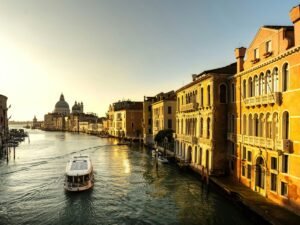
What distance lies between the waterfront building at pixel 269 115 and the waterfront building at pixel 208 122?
4.99ft

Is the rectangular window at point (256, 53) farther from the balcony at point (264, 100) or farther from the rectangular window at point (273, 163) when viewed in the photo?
the rectangular window at point (273, 163)

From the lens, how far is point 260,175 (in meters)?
22.0

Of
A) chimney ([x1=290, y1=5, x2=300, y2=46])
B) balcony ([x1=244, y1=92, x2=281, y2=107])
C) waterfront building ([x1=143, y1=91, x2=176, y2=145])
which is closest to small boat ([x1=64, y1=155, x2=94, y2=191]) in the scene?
balcony ([x1=244, y1=92, x2=281, y2=107])

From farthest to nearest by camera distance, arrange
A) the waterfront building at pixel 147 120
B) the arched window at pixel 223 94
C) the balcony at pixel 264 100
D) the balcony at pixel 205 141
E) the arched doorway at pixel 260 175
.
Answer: the waterfront building at pixel 147 120 → the balcony at pixel 205 141 → the arched window at pixel 223 94 → the arched doorway at pixel 260 175 → the balcony at pixel 264 100

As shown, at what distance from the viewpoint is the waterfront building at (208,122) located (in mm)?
28047

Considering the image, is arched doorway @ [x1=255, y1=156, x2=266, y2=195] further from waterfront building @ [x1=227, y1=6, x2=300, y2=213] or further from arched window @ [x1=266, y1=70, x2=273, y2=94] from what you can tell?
arched window @ [x1=266, y1=70, x2=273, y2=94]

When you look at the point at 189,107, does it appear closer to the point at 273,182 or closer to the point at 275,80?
the point at 275,80

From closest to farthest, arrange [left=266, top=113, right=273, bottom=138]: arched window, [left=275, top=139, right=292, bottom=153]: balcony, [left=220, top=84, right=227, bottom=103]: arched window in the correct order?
1. [left=275, top=139, right=292, bottom=153]: balcony
2. [left=266, top=113, right=273, bottom=138]: arched window
3. [left=220, top=84, right=227, bottom=103]: arched window

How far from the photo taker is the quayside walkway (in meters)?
16.5

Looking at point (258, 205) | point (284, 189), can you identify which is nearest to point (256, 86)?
point (284, 189)

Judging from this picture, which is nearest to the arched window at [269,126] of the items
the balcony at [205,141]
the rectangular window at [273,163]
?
the rectangular window at [273,163]

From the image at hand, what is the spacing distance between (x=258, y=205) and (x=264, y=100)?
6438 mm

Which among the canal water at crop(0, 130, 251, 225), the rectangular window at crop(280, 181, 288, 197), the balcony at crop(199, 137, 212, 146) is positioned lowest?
the canal water at crop(0, 130, 251, 225)

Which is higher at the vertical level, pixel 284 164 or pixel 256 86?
pixel 256 86
